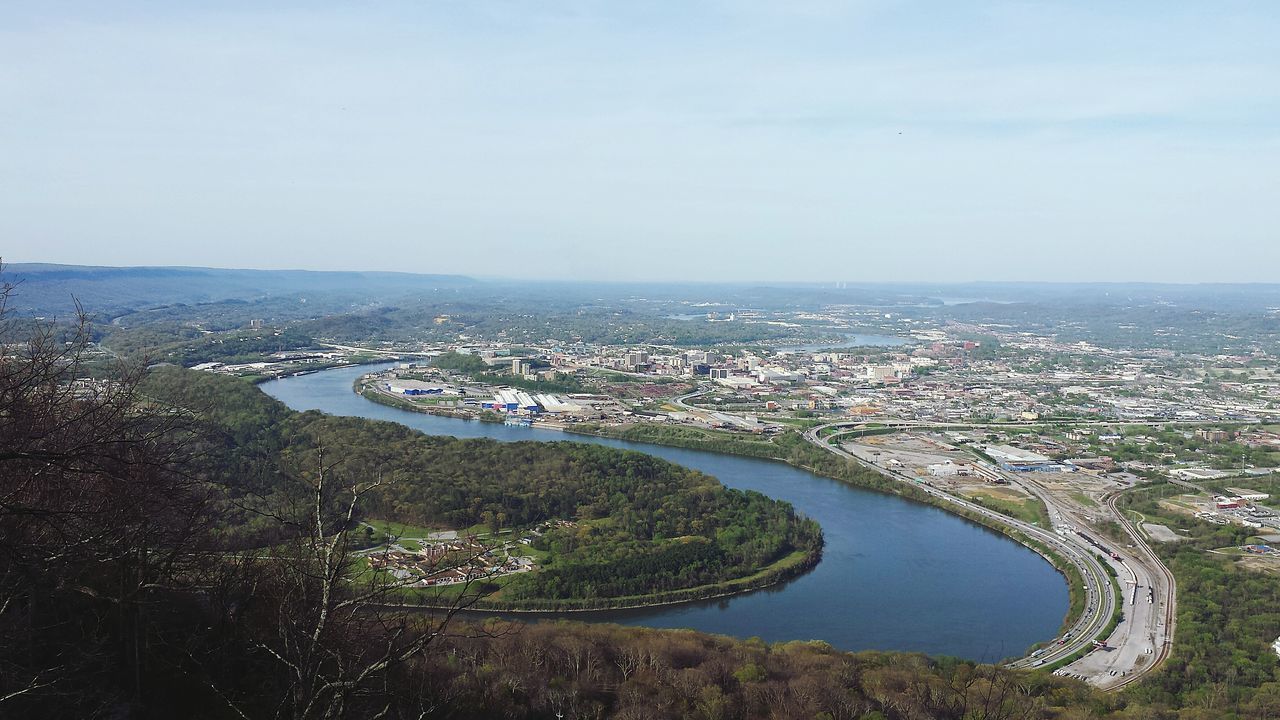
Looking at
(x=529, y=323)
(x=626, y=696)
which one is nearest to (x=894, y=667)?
(x=626, y=696)

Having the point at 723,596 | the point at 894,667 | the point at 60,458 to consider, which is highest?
the point at 60,458

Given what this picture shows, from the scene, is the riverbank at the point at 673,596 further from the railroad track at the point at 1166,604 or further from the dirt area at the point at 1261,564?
the dirt area at the point at 1261,564

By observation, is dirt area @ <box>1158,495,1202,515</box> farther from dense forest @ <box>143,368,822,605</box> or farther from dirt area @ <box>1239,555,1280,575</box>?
dense forest @ <box>143,368,822,605</box>

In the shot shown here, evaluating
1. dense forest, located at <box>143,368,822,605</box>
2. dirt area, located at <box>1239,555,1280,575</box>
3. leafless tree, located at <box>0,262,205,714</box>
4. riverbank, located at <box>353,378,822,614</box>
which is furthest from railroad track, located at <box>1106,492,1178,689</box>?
leafless tree, located at <box>0,262,205,714</box>

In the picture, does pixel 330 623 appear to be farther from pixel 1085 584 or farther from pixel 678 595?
pixel 1085 584

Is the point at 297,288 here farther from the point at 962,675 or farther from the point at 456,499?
the point at 962,675

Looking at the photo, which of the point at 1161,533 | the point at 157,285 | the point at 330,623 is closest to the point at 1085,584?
the point at 1161,533
